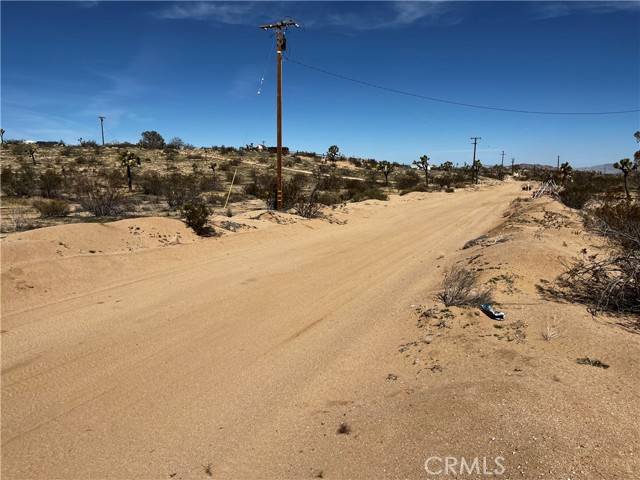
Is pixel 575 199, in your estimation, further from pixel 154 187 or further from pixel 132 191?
pixel 132 191

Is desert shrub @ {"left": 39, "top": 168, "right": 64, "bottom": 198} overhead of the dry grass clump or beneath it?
overhead

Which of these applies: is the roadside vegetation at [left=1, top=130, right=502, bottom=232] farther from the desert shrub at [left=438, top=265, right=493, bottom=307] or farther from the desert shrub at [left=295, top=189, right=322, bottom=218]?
the desert shrub at [left=438, top=265, right=493, bottom=307]

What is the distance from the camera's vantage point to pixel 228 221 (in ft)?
49.1

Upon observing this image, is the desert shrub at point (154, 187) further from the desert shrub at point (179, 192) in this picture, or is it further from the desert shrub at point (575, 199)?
the desert shrub at point (575, 199)

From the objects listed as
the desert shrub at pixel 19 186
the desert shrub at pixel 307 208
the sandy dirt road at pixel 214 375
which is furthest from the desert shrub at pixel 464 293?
the desert shrub at pixel 19 186

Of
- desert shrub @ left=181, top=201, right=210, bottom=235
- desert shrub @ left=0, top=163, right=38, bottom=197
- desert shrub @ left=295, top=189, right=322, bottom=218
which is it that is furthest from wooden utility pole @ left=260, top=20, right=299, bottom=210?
desert shrub @ left=0, top=163, right=38, bottom=197

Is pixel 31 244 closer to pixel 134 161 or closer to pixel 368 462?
pixel 368 462

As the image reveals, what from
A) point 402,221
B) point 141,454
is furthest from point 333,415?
point 402,221

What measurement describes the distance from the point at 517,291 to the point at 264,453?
5346 mm
